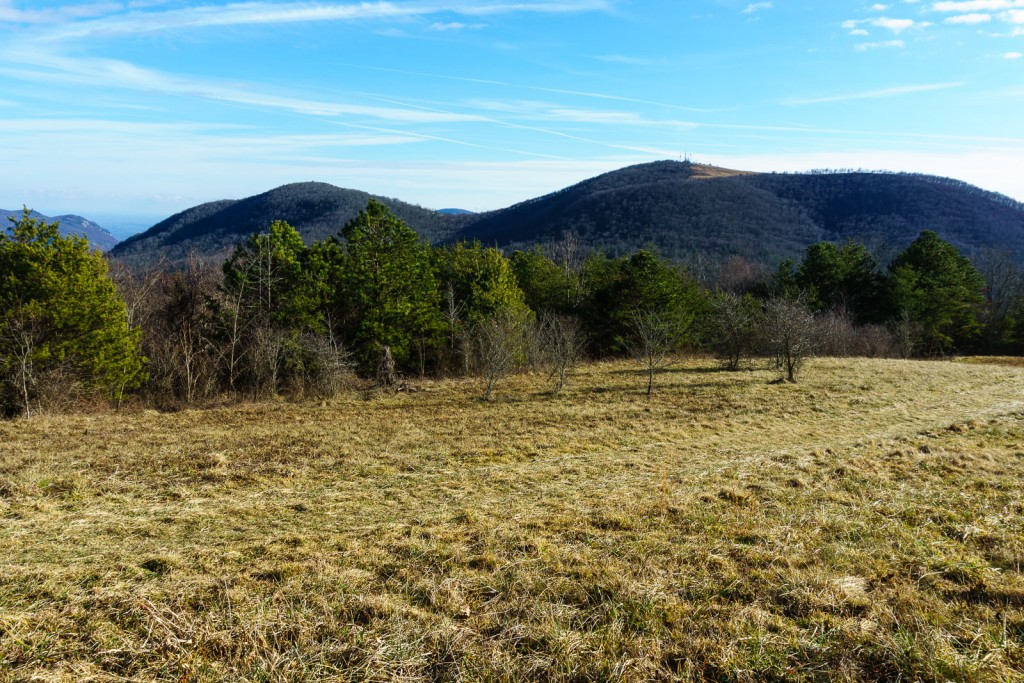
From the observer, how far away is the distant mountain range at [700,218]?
345ft

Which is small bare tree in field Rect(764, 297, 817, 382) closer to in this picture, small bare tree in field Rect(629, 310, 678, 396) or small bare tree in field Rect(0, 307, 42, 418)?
small bare tree in field Rect(629, 310, 678, 396)

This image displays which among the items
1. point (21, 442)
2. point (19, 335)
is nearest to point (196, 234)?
point (19, 335)

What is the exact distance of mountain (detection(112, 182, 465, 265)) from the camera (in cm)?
10669

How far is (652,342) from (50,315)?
74.5 ft

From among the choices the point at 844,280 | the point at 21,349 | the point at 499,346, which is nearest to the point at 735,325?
the point at 499,346

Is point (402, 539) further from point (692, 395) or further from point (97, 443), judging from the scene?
point (692, 395)

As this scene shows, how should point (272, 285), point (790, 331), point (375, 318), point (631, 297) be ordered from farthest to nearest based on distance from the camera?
point (631, 297) < point (375, 318) < point (272, 285) < point (790, 331)

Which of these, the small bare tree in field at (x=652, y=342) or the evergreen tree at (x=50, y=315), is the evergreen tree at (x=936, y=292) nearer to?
the small bare tree in field at (x=652, y=342)

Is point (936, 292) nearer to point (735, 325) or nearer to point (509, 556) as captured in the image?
point (735, 325)

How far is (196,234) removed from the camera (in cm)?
11831

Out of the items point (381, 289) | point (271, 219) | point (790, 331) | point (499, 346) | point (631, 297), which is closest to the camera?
point (499, 346)

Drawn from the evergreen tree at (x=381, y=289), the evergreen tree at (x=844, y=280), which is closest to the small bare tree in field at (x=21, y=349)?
the evergreen tree at (x=381, y=289)

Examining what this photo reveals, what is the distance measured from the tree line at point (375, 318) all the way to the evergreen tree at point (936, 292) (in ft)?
0.57

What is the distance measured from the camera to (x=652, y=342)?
23391 mm
